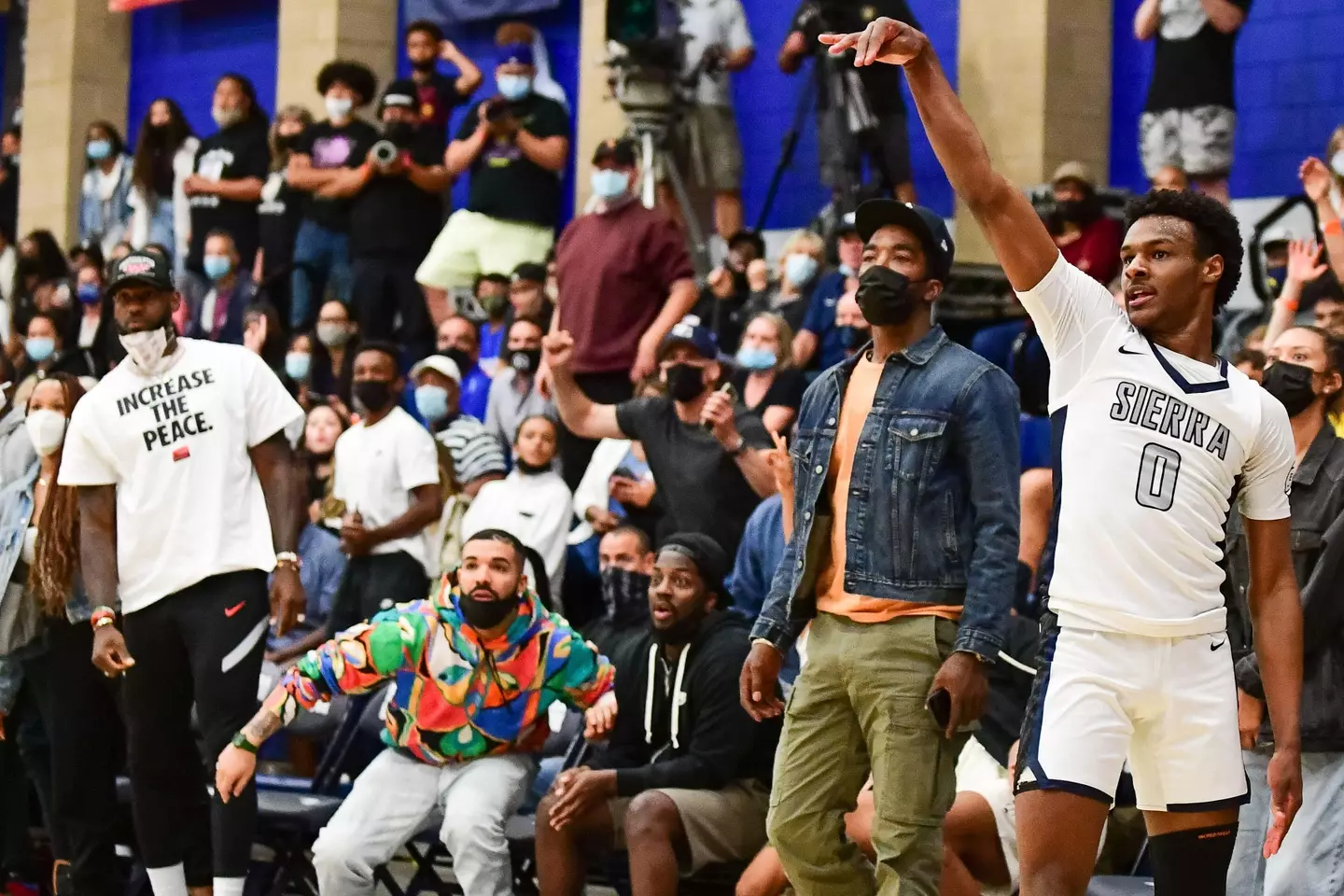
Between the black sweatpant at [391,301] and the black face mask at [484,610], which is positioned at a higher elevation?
the black sweatpant at [391,301]

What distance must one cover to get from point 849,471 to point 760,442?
273 cm

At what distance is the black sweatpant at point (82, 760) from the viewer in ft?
25.1

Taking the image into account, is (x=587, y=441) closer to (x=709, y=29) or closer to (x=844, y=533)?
(x=709, y=29)

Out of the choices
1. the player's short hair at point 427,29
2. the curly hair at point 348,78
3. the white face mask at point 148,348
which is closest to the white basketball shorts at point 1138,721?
the white face mask at point 148,348

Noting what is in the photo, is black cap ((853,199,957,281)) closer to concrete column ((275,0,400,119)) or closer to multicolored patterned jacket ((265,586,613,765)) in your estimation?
multicolored patterned jacket ((265,586,613,765))

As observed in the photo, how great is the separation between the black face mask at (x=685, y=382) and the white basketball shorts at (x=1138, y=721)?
3818 millimetres

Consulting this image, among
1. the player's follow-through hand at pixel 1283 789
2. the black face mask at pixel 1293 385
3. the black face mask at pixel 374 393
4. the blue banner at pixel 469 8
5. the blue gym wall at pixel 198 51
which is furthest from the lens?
the blue gym wall at pixel 198 51

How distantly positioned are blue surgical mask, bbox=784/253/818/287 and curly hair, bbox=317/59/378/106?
12.8 ft

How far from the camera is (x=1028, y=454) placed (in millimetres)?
8945

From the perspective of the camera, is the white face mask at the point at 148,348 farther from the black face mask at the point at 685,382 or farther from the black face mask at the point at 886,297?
the black face mask at the point at 886,297

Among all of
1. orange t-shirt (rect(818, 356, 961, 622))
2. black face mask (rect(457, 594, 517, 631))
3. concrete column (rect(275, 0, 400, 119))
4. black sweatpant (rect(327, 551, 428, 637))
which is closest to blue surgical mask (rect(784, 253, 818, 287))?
black sweatpant (rect(327, 551, 428, 637))

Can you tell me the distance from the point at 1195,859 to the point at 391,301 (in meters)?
8.84

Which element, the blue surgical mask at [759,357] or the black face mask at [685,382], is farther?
the blue surgical mask at [759,357]

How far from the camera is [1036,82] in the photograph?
11469 millimetres
